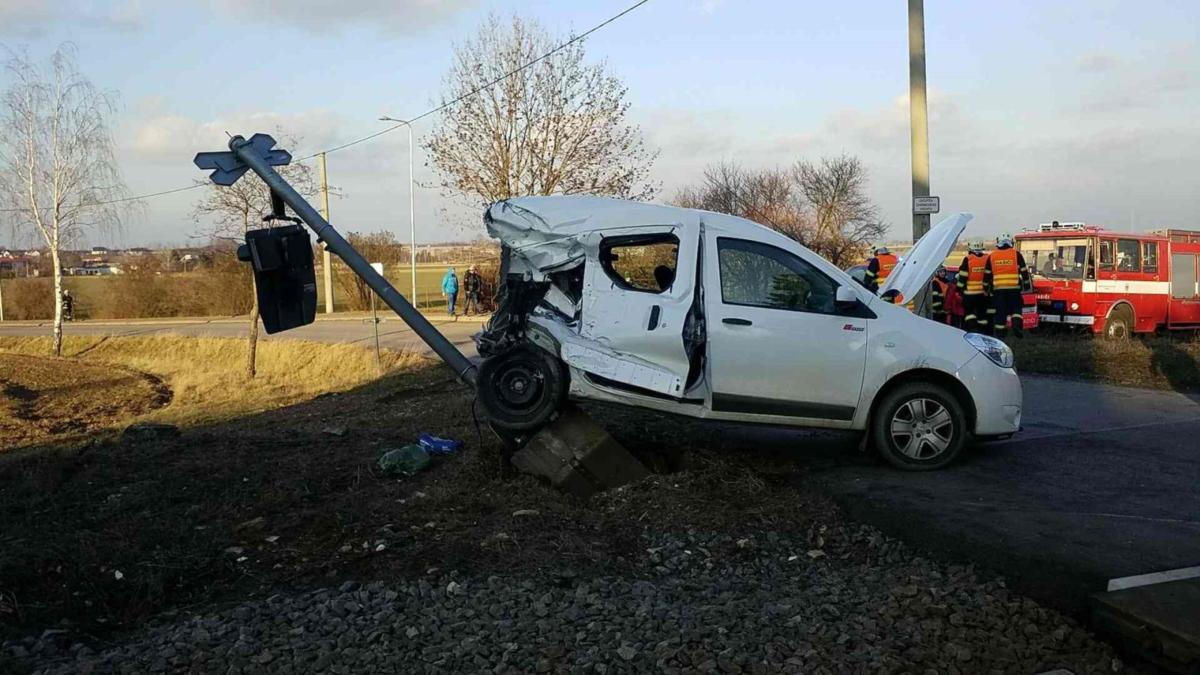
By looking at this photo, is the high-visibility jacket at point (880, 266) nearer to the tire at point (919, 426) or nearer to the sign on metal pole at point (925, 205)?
the sign on metal pole at point (925, 205)

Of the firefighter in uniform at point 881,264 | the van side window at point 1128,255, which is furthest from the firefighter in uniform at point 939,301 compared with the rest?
the van side window at point 1128,255

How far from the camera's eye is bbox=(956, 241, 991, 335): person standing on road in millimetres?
15117

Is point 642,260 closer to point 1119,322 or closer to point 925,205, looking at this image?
point 925,205

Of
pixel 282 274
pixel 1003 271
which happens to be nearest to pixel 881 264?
pixel 1003 271

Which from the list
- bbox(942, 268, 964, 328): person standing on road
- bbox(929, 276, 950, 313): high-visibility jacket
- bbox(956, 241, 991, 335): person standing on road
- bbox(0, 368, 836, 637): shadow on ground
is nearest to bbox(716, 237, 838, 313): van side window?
bbox(0, 368, 836, 637): shadow on ground

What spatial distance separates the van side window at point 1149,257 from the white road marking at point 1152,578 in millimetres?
17116

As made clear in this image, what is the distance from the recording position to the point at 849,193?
39.4 m

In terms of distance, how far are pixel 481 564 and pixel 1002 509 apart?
3375 millimetres

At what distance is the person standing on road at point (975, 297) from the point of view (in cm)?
1512

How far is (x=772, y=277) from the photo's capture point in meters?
7.04

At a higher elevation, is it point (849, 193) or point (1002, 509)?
point (849, 193)

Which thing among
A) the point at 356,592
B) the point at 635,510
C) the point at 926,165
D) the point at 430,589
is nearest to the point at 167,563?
the point at 356,592

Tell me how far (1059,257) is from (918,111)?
311 inches

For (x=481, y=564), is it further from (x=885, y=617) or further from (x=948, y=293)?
(x=948, y=293)
